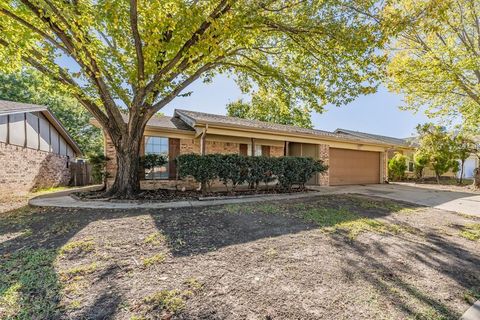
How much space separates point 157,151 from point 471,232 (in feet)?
35.1

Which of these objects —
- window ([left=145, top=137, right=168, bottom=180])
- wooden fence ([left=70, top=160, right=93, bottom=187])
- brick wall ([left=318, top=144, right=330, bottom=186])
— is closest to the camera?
window ([left=145, top=137, right=168, bottom=180])

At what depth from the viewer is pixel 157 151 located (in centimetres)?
1027

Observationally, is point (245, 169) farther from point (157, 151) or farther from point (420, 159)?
point (420, 159)

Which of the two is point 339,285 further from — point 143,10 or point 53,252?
point 143,10

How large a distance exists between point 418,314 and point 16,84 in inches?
1185

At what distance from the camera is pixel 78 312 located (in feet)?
6.98

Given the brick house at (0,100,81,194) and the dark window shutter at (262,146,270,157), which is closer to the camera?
the brick house at (0,100,81,194)

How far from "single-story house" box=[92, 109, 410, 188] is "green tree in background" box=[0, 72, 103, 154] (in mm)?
15055

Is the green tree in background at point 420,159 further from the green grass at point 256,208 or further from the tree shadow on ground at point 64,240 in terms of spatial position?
the tree shadow on ground at point 64,240

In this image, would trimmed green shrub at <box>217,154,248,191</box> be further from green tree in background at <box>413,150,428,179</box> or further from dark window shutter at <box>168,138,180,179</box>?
green tree in background at <box>413,150,428,179</box>

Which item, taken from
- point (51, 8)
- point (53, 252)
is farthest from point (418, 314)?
point (51, 8)

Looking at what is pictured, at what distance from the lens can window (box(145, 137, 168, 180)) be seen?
10.0 m

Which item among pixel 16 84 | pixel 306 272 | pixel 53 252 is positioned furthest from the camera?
pixel 16 84

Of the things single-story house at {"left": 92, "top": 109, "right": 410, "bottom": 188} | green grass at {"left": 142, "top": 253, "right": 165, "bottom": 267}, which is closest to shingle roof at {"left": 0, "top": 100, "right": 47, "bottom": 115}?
single-story house at {"left": 92, "top": 109, "right": 410, "bottom": 188}
